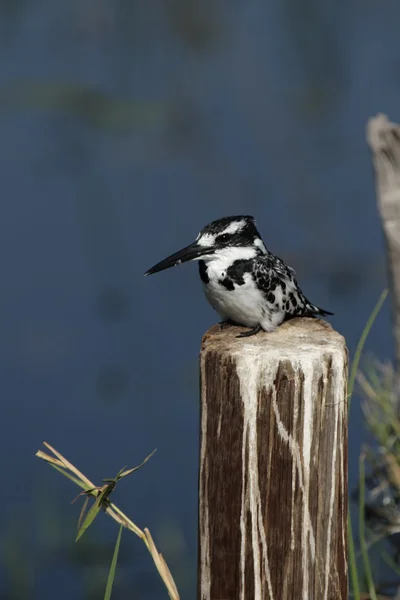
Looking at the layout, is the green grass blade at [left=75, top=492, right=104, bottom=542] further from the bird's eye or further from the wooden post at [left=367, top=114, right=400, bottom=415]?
the wooden post at [left=367, top=114, right=400, bottom=415]

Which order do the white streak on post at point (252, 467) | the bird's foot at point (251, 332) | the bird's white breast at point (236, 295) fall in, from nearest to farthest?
the white streak on post at point (252, 467), the bird's foot at point (251, 332), the bird's white breast at point (236, 295)

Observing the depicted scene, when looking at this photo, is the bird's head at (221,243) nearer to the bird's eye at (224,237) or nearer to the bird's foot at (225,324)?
the bird's eye at (224,237)

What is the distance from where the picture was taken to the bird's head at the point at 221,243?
3.54 metres

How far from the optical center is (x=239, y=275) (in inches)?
141

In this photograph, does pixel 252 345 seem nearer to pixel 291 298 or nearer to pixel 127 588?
pixel 291 298

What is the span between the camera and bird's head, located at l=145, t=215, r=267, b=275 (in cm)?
354

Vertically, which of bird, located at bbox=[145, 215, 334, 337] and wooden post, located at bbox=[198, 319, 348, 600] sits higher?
bird, located at bbox=[145, 215, 334, 337]

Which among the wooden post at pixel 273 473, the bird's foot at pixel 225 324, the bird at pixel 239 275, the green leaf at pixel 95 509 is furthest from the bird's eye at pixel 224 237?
the green leaf at pixel 95 509

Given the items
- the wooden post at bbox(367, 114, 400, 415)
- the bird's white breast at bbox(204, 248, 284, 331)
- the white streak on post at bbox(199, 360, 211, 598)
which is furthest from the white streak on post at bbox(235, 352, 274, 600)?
the wooden post at bbox(367, 114, 400, 415)

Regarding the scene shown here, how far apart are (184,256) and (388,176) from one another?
223cm

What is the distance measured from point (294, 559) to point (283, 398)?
46 cm

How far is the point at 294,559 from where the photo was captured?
288 centimetres

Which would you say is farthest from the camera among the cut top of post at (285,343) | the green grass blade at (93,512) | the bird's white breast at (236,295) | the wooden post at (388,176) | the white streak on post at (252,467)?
the wooden post at (388,176)

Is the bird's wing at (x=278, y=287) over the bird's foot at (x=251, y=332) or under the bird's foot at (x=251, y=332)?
over
